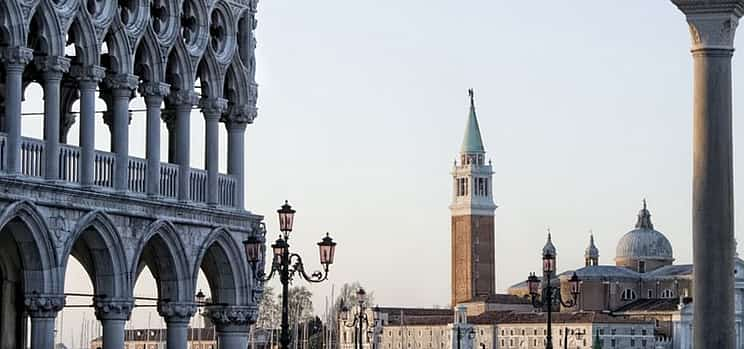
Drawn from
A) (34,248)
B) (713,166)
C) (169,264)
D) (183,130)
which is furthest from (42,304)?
(713,166)

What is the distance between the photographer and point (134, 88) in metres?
31.1

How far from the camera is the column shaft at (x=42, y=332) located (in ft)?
95.5

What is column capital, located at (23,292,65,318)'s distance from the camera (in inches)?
1139

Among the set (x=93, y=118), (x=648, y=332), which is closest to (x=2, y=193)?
(x=93, y=118)

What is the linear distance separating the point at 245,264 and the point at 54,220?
Result: 5751mm

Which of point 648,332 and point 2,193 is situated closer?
point 2,193

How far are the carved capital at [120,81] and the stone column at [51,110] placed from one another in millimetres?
1535

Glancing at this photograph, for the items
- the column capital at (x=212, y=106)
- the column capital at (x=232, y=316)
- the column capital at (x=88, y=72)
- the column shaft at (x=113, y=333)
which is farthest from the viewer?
the column capital at (x=232, y=316)

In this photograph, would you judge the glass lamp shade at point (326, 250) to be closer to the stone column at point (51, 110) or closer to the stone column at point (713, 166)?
the stone column at point (51, 110)

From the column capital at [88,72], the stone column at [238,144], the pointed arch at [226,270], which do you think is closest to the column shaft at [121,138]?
the column capital at [88,72]

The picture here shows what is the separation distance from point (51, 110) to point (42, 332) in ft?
10.2

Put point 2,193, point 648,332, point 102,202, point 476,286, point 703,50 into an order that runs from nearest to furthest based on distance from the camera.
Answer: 1. point 703,50
2. point 2,193
3. point 102,202
4. point 648,332
5. point 476,286

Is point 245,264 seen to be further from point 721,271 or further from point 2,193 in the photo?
point 721,271

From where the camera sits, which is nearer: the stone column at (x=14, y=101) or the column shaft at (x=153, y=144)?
the stone column at (x=14, y=101)
